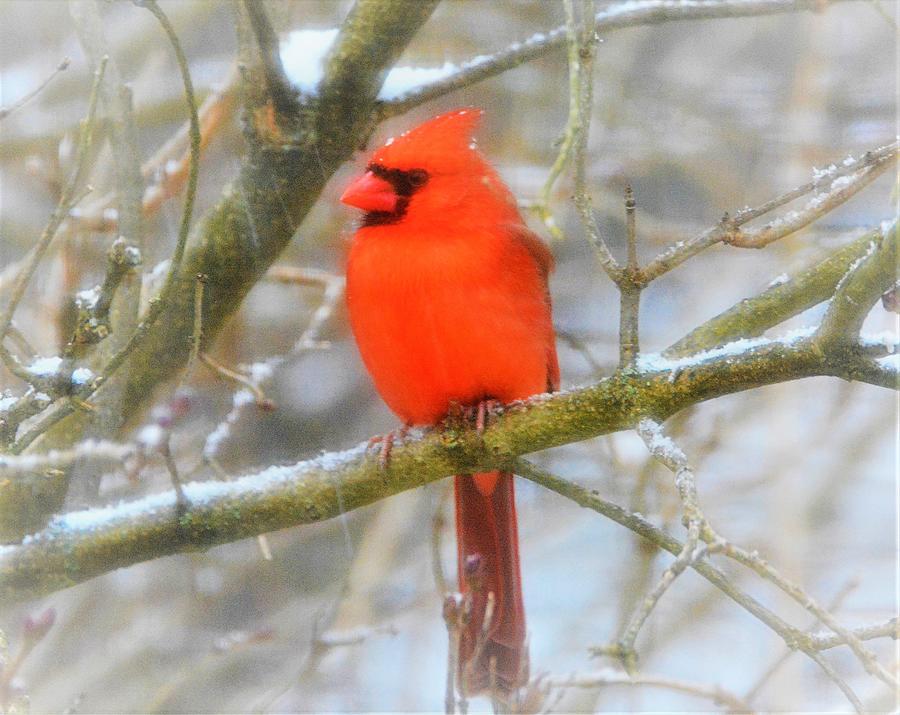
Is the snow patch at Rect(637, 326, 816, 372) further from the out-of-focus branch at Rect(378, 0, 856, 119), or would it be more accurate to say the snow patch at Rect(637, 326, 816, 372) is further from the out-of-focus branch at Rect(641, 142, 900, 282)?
the out-of-focus branch at Rect(378, 0, 856, 119)

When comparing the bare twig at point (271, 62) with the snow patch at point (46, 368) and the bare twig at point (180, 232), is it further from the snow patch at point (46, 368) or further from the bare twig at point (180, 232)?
the snow patch at point (46, 368)

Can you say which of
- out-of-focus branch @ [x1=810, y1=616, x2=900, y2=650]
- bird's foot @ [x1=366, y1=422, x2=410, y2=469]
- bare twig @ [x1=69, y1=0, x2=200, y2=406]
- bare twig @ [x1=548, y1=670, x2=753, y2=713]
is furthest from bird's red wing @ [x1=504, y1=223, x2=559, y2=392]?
out-of-focus branch @ [x1=810, y1=616, x2=900, y2=650]

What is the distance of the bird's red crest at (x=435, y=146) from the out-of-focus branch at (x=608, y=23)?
0.23 feet

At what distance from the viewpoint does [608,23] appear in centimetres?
249

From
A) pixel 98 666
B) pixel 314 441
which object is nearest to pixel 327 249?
pixel 314 441

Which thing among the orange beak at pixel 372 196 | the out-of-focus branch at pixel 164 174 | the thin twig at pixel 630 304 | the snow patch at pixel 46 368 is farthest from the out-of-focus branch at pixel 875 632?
the out-of-focus branch at pixel 164 174

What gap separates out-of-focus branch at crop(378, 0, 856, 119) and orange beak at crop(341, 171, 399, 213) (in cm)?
15

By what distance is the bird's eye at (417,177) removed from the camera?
251 cm

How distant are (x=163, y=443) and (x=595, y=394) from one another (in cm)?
66

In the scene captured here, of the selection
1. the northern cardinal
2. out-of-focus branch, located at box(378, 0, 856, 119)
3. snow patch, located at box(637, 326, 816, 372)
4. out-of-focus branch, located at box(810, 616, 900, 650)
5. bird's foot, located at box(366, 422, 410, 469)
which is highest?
out-of-focus branch, located at box(378, 0, 856, 119)

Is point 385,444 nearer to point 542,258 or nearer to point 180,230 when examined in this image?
point 180,230

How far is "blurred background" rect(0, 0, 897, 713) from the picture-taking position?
3.48 m

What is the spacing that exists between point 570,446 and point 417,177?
194cm

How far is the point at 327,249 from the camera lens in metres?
4.31
